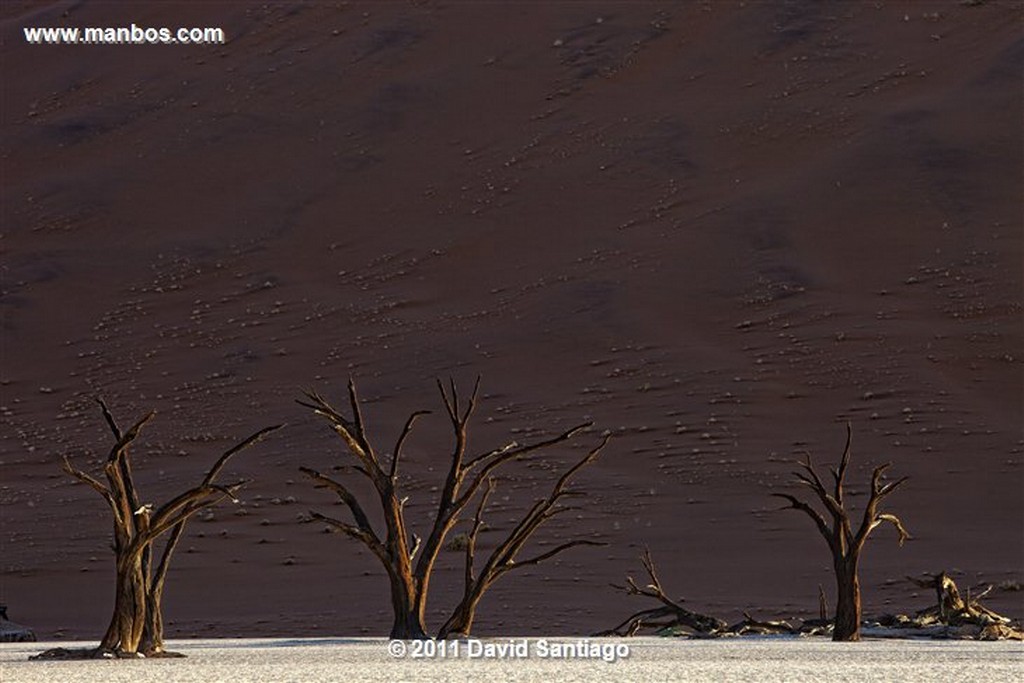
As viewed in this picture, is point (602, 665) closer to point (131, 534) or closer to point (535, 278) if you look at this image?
point (131, 534)

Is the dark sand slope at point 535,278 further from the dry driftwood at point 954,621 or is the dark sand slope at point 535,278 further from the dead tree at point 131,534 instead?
the dead tree at point 131,534

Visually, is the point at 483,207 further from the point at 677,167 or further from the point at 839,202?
the point at 839,202

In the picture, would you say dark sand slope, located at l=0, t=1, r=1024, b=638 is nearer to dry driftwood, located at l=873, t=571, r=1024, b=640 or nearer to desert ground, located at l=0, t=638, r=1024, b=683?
dry driftwood, located at l=873, t=571, r=1024, b=640

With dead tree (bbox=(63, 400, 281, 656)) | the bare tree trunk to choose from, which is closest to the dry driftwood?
the bare tree trunk

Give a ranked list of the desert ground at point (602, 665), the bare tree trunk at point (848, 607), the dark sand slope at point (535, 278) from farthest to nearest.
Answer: the dark sand slope at point (535, 278) → the bare tree trunk at point (848, 607) → the desert ground at point (602, 665)

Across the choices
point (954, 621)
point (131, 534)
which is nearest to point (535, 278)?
point (954, 621)

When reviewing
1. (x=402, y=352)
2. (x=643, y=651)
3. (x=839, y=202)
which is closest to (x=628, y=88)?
(x=839, y=202)

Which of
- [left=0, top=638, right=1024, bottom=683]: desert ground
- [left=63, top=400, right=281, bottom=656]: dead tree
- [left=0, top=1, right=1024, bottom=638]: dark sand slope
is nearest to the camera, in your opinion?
[left=0, top=638, right=1024, bottom=683]: desert ground

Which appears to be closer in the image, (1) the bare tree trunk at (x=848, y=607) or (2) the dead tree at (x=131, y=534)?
(2) the dead tree at (x=131, y=534)

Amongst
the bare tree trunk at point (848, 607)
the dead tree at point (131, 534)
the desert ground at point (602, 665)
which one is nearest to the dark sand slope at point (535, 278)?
the bare tree trunk at point (848, 607)

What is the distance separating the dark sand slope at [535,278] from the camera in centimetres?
3441

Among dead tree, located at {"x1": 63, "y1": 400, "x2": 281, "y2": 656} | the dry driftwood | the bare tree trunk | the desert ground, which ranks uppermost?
dead tree, located at {"x1": 63, "y1": 400, "x2": 281, "y2": 656}

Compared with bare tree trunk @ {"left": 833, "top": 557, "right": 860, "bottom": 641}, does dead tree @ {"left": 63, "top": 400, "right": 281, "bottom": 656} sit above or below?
above

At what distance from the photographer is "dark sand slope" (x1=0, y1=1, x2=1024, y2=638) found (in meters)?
34.4
